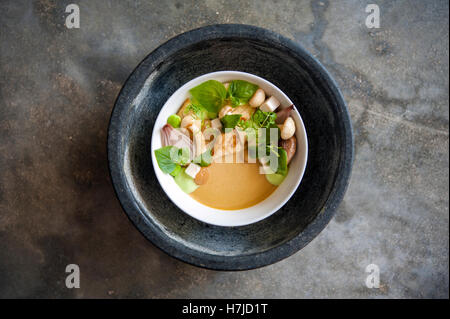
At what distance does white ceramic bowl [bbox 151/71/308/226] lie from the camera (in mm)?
1234

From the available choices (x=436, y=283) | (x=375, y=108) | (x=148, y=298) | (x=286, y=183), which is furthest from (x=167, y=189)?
(x=436, y=283)

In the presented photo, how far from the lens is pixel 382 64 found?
5.03 feet

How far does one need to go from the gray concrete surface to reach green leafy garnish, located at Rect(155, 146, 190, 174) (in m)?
0.39

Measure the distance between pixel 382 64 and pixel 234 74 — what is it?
27.0 inches

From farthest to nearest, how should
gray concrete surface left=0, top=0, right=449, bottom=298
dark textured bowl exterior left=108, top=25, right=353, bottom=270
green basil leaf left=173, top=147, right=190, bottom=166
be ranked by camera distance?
gray concrete surface left=0, top=0, right=449, bottom=298 → green basil leaf left=173, top=147, right=190, bottom=166 → dark textured bowl exterior left=108, top=25, right=353, bottom=270

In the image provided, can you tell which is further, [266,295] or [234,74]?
[266,295]

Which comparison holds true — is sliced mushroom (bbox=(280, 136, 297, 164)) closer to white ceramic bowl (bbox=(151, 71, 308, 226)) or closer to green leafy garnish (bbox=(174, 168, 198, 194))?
white ceramic bowl (bbox=(151, 71, 308, 226))

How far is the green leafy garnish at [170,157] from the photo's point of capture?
1.23m

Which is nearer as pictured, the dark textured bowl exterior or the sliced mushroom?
the dark textured bowl exterior

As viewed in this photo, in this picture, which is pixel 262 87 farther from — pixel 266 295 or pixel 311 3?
pixel 266 295

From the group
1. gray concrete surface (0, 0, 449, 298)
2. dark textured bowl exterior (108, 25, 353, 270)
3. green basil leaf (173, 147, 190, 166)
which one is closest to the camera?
dark textured bowl exterior (108, 25, 353, 270)

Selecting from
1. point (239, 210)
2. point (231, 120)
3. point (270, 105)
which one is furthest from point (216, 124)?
point (239, 210)

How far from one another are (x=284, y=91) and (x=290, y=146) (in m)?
0.23

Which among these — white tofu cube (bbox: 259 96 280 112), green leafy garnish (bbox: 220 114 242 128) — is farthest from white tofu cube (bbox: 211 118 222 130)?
white tofu cube (bbox: 259 96 280 112)
